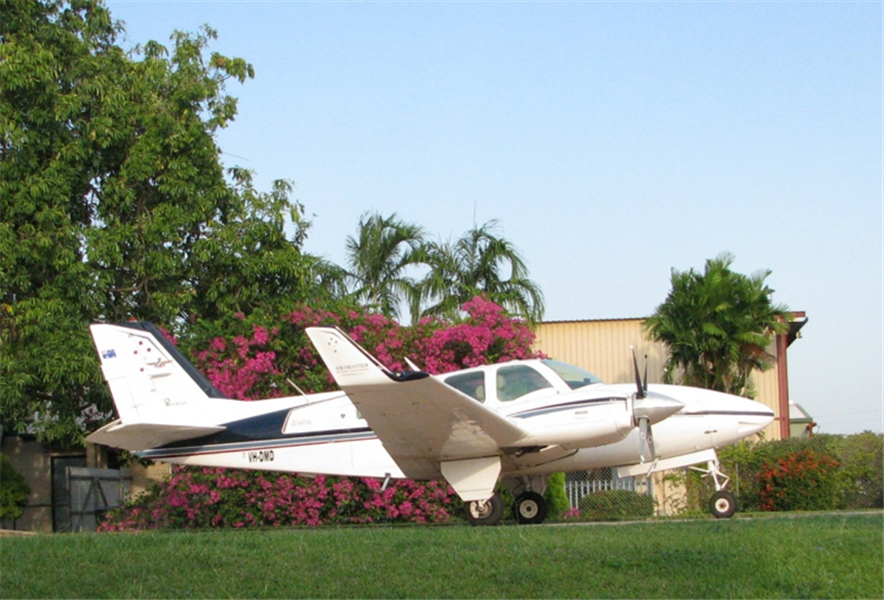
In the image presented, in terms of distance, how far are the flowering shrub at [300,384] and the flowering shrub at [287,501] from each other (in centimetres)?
2

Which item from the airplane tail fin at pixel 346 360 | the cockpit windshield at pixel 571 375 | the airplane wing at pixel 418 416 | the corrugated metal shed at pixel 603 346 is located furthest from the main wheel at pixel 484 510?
the corrugated metal shed at pixel 603 346

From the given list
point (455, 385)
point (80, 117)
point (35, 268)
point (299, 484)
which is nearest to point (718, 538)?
point (455, 385)

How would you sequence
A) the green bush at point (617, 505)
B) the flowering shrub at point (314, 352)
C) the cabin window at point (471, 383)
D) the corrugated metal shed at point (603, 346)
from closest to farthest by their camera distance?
the cabin window at point (471, 383)
the flowering shrub at point (314, 352)
the green bush at point (617, 505)
the corrugated metal shed at point (603, 346)

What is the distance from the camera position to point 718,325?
2725 cm

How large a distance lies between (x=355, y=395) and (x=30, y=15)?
44.7ft

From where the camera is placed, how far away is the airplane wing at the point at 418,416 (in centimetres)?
1148

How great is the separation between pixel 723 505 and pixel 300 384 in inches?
386

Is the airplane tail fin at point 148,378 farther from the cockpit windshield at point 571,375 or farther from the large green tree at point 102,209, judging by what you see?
the cockpit windshield at point 571,375

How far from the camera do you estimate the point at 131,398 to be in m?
15.8

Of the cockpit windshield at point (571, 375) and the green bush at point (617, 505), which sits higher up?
the cockpit windshield at point (571, 375)

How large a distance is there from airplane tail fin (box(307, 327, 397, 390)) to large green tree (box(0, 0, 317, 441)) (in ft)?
30.0

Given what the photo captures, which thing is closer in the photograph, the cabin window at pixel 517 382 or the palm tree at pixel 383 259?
the cabin window at pixel 517 382

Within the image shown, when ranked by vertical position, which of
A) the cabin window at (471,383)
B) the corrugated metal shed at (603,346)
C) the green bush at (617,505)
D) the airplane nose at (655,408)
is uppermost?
the corrugated metal shed at (603,346)

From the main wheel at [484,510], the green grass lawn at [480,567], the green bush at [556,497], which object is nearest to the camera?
the green grass lawn at [480,567]
